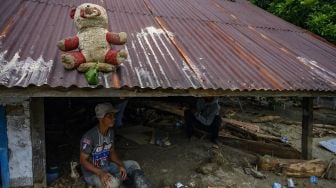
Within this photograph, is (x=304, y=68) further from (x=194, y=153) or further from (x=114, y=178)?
(x=114, y=178)

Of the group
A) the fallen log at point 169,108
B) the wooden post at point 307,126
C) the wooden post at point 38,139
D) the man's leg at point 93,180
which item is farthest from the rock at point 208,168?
the fallen log at point 169,108

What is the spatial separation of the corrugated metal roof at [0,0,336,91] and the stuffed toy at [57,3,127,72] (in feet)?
0.46

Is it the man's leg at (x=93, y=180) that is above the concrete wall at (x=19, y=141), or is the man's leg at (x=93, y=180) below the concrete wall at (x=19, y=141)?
below

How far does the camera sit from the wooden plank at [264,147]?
7.57 metres

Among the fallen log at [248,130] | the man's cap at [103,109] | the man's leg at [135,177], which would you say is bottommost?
the fallen log at [248,130]

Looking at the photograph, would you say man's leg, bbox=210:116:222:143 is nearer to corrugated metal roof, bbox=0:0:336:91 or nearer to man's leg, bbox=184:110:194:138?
man's leg, bbox=184:110:194:138

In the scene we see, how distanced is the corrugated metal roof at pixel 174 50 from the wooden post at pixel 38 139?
87 centimetres

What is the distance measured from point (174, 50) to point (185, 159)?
2.71 meters

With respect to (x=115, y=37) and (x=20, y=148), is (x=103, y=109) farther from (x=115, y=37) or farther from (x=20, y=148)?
(x=20, y=148)

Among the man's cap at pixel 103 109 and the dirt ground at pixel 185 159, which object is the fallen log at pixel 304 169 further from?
the man's cap at pixel 103 109

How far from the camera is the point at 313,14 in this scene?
35.3 feet

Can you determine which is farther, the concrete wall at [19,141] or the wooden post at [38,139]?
the wooden post at [38,139]

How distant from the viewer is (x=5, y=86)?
3.50 meters

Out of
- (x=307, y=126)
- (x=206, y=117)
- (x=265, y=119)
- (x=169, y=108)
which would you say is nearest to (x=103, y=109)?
(x=206, y=117)
